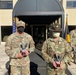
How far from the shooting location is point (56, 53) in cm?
536

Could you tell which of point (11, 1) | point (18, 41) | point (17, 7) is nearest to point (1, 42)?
point (11, 1)

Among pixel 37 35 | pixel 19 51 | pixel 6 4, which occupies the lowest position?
pixel 37 35

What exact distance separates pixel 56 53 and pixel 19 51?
101 cm

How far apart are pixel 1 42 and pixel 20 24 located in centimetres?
2293

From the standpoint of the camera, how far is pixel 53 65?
5297mm

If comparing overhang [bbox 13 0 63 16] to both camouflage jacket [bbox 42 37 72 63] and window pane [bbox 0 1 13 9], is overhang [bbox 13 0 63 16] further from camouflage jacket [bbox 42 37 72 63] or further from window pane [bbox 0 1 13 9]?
window pane [bbox 0 1 13 9]

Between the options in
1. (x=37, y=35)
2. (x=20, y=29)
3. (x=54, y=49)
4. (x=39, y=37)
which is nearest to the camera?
(x=54, y=49)

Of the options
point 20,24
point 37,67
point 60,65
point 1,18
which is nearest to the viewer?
point 60,65

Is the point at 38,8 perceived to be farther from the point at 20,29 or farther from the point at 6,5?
the point at 6,5

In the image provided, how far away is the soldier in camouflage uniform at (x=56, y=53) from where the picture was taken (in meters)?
5.32

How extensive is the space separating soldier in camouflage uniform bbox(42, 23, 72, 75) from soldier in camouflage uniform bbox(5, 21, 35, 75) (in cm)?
76

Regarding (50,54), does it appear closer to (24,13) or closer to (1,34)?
(24,13)

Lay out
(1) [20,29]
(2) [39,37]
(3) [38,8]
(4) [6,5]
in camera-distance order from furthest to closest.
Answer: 1. (4) [6,5]
2. (2) [39,37]
3. (3) [38,8]
4. (1) [20,29]

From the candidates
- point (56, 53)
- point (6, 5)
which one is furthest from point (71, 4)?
point (56, 53)
